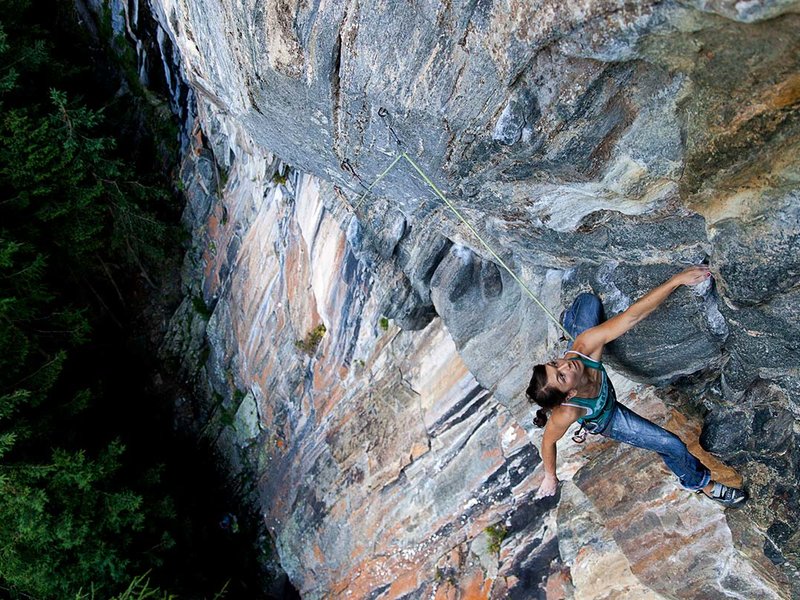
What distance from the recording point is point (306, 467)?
11.0m

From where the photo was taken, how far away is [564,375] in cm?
413

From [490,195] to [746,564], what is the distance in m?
3.79

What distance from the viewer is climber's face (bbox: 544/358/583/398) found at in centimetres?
414

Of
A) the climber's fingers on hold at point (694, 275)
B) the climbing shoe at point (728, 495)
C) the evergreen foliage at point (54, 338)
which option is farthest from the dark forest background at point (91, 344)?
the climber's fingers on hold at point (694, 275)

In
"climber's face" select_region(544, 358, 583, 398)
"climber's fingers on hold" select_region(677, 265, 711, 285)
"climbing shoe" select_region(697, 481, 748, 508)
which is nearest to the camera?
"climber's fingers on hold" select_region(677, 265, 711, 285)

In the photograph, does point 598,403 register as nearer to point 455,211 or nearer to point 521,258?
point 521,258

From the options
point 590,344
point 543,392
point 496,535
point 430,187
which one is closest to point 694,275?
point 590,344

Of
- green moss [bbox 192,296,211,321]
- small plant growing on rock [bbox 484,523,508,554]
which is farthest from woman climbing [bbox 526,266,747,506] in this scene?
green moss [bbox 192,296,211,321]

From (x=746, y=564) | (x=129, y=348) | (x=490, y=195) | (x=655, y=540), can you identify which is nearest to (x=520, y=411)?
(x=655, y=540)

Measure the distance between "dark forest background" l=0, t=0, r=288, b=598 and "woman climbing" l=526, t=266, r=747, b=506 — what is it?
24.7ft

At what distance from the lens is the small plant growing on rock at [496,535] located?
7506 mm

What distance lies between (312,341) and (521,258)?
5.47m

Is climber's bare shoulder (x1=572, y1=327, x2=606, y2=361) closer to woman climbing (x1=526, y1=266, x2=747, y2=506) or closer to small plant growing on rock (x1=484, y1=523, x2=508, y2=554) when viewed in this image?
woman climbing (x1=526, y1=266, x2=747, y2=506)

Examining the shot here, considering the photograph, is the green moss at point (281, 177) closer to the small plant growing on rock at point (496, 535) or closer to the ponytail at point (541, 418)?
the small plant growing on rock at point (496, 535)
